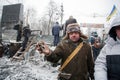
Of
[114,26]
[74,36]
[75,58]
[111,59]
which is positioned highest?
[114,26]

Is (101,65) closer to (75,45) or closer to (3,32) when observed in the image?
(75,45)

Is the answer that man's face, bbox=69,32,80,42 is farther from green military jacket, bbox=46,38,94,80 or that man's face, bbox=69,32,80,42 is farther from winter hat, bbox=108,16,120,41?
winter hat, bbox=108,16,120,41

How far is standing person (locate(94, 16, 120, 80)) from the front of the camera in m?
2.52

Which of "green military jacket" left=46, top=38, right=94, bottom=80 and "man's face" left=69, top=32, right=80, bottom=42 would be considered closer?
"green military jacket" left=46, top=38, right=94, bottom=80

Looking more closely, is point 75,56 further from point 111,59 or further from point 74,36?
point 111,59

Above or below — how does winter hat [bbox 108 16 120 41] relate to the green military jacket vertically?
above

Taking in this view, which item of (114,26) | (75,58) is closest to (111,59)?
(114,26)

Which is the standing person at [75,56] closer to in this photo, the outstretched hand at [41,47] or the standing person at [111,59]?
the outstretched hand at [41,47]

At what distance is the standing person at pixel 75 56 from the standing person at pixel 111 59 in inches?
30.0

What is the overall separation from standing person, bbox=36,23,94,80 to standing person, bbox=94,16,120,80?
2.50ft

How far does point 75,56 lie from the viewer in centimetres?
345

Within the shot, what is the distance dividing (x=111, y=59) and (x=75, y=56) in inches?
37.0

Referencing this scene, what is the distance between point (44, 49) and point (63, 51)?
39 centimetres

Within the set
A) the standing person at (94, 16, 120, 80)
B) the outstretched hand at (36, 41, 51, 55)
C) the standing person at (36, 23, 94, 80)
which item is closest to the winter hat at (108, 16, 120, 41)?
the standing person at (94, 16, 120, 80)
